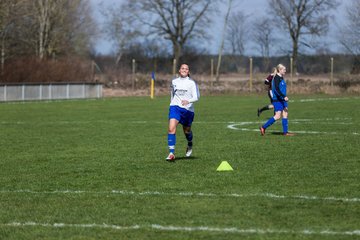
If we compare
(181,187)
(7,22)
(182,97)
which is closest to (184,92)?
(182,97)

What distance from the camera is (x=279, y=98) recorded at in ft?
65.5

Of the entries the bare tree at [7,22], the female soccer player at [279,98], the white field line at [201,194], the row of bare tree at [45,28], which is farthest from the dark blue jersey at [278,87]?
the row of bare tree at [45,28]

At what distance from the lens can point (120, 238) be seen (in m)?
7.56

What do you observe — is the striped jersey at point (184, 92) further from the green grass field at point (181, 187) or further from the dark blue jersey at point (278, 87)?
the dark blue jersey at point (278, 87)

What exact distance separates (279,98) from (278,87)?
339mm

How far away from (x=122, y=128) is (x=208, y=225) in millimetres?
15664

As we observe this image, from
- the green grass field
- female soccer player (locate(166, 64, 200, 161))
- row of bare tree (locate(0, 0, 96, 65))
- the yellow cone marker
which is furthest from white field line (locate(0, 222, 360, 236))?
row of bare tree (locate(0, 0, 96, 65))

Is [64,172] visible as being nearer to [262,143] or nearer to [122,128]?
[262,143]

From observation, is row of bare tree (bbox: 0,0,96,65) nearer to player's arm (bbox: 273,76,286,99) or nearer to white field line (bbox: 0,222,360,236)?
player's arm (bbox: 273,76,286,99)

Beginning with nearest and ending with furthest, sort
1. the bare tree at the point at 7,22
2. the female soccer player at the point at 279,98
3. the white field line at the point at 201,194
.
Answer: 1. the white field line at the point at 201,194
2. the female soccer player at the point at 279,98
3. the bare tree at the point at 7,22

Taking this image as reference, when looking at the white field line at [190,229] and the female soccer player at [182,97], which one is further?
the female soccer player at [182,97]

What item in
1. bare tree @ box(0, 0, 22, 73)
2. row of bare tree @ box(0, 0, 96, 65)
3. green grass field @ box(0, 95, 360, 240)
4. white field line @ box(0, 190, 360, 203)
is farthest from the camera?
row of bare tree @ box(0, 0, 96, 65)

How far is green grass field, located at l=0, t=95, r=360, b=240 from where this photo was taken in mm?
8008

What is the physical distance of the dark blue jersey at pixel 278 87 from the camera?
64.7 feet
